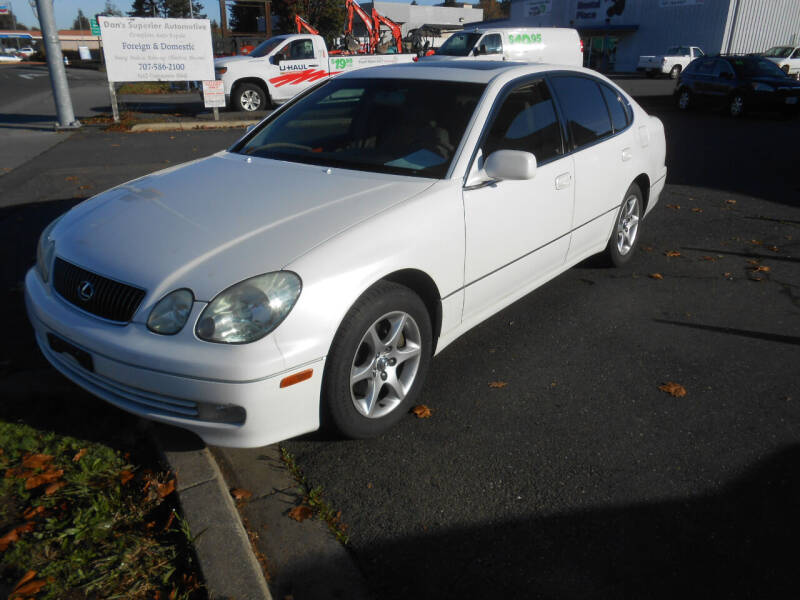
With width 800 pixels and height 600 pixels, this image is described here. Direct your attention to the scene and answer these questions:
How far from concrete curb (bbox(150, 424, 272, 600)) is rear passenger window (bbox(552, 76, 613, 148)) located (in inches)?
122

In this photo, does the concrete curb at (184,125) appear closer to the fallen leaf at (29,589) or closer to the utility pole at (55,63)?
the utility pole at (55,63)

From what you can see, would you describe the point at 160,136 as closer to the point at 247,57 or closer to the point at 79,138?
the point at 79,138

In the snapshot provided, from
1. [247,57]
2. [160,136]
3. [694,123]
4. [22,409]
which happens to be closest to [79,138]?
[160,136]

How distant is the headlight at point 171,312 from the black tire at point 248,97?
15531 millimetres

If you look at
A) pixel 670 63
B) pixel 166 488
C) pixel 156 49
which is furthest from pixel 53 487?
pixel 670 63

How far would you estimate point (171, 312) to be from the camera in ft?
8.14

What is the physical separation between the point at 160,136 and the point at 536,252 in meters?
11.4

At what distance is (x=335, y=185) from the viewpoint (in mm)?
3264

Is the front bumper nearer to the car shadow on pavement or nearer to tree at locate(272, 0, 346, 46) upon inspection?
the car shadow on pavement

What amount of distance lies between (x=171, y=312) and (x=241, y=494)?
0.84 m

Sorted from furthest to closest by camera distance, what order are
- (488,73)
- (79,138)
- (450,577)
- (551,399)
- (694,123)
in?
(694,123)
(79,138)
(488,73)
(551,399)
(450,577)

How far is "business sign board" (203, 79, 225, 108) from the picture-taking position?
14.9 m

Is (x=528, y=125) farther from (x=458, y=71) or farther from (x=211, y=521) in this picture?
(x=211, y=521)

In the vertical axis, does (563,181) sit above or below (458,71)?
below
